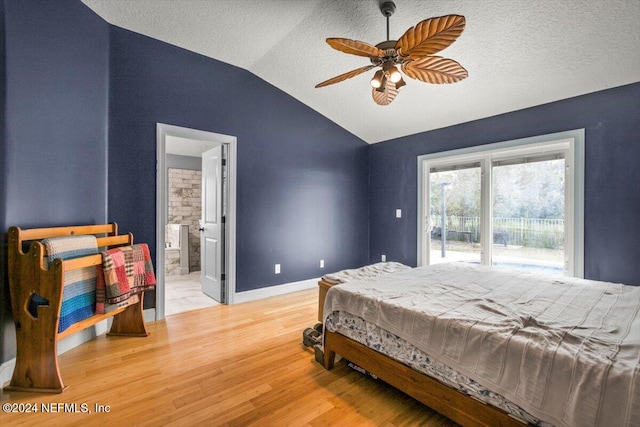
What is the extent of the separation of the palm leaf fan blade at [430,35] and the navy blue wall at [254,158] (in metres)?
2.28

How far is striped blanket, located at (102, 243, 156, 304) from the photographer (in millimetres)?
2209

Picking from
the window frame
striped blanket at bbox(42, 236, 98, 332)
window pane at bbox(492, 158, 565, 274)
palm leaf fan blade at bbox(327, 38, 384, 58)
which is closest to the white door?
striped blanket at bbox(42, 236, 98, 332)

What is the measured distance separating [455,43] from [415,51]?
1092 mm

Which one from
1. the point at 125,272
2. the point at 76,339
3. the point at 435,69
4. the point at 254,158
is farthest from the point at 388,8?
the point at 76,339

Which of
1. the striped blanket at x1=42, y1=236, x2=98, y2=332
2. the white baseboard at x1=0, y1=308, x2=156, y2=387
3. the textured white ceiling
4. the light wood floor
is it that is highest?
the textured white ceiling

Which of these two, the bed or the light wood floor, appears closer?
the bed

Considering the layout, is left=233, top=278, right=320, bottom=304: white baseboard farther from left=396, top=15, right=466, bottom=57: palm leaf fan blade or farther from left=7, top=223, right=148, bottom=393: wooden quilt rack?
left=396, top=15, right=466, bottom=57: palm leaf fan blade

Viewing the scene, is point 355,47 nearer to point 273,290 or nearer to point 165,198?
point 165,198

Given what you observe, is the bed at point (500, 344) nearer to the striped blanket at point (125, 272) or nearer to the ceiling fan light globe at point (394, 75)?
the ceiling fan light globe at point (394, 75)

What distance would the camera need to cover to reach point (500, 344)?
1.30 m

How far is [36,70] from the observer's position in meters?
2.06

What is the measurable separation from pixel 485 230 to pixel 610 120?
1.62 m

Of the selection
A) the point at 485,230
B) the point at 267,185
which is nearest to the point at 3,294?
the point at 267,185

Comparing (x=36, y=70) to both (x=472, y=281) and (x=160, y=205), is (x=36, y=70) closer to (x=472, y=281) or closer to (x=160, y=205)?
(x=160, y=205)
